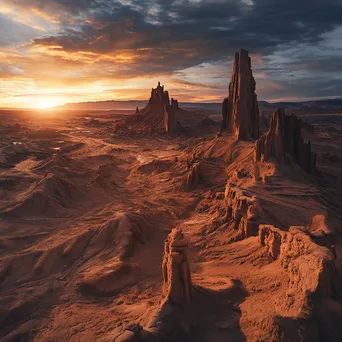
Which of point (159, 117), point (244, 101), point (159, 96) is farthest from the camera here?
point (159, 96)

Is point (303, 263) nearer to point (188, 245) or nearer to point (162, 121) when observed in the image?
point (188, 245)

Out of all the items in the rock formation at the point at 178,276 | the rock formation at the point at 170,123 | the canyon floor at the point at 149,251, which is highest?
the rock formation at the point at 170,123

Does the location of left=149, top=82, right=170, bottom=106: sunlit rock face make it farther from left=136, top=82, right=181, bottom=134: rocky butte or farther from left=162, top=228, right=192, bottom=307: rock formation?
left=162, top=228, right=192, bottom=307: rock formation

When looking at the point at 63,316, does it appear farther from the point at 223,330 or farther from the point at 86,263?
the point at 223,330

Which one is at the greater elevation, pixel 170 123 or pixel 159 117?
pixel 159 117

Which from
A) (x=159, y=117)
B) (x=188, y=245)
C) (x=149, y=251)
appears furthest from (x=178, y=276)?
(x=159, y=117)

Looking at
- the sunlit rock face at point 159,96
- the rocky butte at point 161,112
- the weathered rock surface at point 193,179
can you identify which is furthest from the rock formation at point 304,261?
the sunlit rock face at point 159,96

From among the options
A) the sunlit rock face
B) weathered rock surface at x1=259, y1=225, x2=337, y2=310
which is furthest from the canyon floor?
the sunlit rock face

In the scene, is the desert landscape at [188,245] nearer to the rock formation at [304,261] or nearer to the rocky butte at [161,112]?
the rock formation at [304,261]
